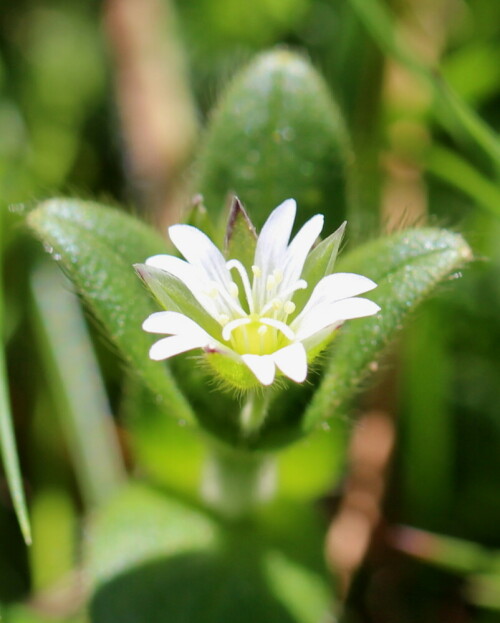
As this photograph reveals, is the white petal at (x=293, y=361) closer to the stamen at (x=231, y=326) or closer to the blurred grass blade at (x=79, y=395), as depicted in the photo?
the stamen at (x=231, y=326)

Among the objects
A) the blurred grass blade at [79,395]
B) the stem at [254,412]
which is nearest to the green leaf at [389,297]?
the stem at [254,412]

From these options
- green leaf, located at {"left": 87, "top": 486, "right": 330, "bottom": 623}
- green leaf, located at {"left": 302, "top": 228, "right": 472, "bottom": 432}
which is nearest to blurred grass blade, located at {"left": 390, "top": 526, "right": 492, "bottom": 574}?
green leaf, located at {"left": 87, "top": 486, "right": 330, "bottom": 623}

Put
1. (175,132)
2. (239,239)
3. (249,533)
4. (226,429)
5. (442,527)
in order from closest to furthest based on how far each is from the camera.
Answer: (239,239) → (226,429) → (249,533) → (442,527) → (175,132)

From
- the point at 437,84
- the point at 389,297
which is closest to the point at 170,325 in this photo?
the point at 389,297

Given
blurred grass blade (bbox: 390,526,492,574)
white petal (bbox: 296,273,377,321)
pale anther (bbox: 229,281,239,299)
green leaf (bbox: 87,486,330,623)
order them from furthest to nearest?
1. blurred grass blade (bbox: 390,526,492,574)
2. green leaf (bbox: 87,486,330,623)
3. pale anther (bbox: 229,281,239,299)
4. white petal (bbox: 296,273,377,321)

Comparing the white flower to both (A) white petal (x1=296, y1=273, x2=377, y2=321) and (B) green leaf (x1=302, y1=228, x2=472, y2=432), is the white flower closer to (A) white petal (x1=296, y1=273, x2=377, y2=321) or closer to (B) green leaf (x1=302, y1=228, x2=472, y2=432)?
(A) white petal (x1=296, y1=273, x2=377, y2=321)

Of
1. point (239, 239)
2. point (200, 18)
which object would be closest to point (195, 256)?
point (239, 239)

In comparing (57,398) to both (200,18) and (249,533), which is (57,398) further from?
(200,18)
